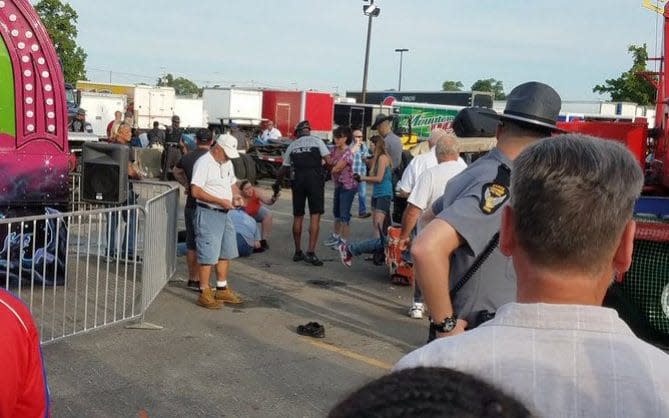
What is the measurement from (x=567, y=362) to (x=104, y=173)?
23.4 feet

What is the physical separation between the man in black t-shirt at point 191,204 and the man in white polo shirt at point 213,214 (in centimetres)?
31

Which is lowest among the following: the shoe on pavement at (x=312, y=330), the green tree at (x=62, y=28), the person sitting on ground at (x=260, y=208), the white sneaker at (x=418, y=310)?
the shoe on pavement at (x=312, y=330)

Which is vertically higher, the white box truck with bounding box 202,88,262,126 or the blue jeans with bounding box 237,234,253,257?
the white box truck with bounding box 202,88,262,126

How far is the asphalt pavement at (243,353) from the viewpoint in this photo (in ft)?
16.6

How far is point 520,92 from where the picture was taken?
3.08 m

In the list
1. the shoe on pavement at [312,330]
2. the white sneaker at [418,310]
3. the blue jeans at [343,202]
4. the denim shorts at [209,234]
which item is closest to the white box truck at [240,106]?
the blue jeans at [343,202]

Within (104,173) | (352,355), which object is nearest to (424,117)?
(104,173)

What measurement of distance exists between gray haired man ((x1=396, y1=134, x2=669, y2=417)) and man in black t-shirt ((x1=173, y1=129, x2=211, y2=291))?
6.41 meters

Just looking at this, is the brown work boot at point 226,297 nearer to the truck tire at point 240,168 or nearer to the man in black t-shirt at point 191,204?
the man in black t-shirt at point 191,204

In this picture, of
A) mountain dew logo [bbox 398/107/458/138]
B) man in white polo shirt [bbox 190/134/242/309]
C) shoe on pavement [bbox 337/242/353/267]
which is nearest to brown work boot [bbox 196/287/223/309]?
man in white polo shirt [bbox 190/134/242/309]

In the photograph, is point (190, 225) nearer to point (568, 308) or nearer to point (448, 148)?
point (448, 148)

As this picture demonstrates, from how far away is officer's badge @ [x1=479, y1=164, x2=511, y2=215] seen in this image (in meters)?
2.92

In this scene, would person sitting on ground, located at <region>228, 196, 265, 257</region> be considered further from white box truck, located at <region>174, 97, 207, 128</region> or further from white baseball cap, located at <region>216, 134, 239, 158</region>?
white box truck, located at <region>174, 97, 207, 128</region>

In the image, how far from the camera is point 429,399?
957mm
